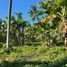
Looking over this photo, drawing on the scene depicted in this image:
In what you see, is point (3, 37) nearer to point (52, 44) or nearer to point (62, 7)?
point (52, 44)

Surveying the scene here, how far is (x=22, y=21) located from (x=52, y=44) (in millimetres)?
8102

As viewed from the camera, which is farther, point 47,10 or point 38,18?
point 38,18

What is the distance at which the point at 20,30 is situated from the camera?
40.2 meters

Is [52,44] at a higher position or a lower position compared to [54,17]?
lower

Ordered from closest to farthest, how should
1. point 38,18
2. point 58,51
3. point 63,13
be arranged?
point 58,51 < point 63,13 < point 38,18

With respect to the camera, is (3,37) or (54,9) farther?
(3,37)

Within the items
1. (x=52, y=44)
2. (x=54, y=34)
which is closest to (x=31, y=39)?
(x=52, y=44)

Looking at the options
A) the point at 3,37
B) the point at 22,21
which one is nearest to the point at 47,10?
the point at 22,21

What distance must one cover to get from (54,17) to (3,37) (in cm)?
1965

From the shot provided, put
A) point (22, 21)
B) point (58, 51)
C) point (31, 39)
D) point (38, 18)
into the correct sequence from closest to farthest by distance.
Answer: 1. point (58, 51)
2. point (38, 18)
3. point (22, 21)
4. point (31, 39)

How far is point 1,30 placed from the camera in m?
44.6

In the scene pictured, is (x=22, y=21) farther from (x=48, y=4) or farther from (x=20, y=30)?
(x=48, y=4)

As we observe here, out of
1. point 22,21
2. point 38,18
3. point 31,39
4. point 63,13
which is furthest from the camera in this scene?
point 31,39

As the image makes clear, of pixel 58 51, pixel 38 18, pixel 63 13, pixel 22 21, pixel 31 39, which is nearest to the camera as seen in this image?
pixel 58 51
